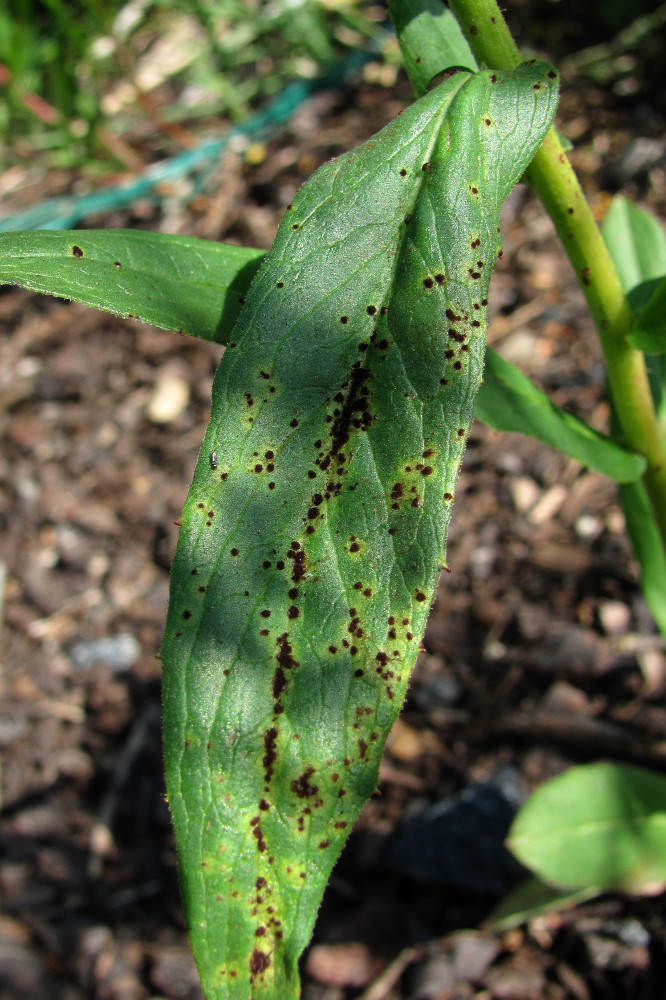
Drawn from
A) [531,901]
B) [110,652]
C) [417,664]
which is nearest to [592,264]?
[531,901]

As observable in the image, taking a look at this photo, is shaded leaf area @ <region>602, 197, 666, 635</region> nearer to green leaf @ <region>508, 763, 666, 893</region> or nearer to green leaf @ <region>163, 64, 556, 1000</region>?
green leaf @ <region>508, 763, 666, 893</region>

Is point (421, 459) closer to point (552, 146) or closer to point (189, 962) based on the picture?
point (552, 146)

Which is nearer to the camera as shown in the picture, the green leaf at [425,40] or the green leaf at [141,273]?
the green leaf at [141,273]

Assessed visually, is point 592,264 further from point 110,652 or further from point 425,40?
point 110,652

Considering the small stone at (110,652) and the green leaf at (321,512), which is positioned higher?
the green leaf at (321,512)

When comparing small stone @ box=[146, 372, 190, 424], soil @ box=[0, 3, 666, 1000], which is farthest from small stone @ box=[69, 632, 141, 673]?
small stone @ box=[146, 372, 190, 424]

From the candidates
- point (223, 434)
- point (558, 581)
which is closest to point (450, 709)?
point (558, 581)

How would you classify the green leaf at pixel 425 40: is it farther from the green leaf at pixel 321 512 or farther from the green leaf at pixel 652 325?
the green leaf at pixel 652 325

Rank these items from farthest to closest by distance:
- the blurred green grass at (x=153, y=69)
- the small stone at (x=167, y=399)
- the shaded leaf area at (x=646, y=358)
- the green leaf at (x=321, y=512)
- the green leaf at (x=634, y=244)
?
the blurred green grass at (x=153, y=69) → the small stone at (x=167, y=399) → the green leaf at (x=634, y=244) → the shaded leaf area at (x=646, y=358) → the green leaf at (x=321, y=512)

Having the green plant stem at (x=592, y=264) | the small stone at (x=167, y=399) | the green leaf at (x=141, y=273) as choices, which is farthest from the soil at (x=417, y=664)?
the green leaf at (x=141, y=273)
